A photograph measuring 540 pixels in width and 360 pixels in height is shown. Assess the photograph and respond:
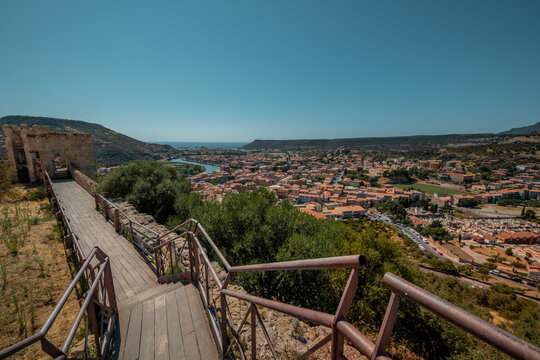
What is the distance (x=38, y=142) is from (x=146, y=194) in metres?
9.37

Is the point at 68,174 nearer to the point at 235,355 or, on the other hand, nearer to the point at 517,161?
the point at 235,355

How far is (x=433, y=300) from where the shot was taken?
85 cm

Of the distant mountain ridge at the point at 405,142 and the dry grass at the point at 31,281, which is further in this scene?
the distant mountain ridge at the point at 405,142

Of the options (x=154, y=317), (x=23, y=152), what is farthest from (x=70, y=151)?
(x=154, y=317)

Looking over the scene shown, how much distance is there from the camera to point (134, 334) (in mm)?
3045

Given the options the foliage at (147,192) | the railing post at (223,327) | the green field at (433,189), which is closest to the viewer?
the railing post at (223,327)

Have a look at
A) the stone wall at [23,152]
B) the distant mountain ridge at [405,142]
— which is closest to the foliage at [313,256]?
the stone wall at [23,152]

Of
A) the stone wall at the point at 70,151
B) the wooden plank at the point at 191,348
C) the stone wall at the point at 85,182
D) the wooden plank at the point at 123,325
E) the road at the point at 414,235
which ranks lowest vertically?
the road at the point at 414,235

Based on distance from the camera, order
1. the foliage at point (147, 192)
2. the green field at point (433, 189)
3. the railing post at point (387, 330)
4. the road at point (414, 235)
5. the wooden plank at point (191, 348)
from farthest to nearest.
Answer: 1. the green field at point (433, 189)
2. the road at point (414, 235)
3. the foliage at point (147, 192)
4. the wooden plank at point (191, 348)
5. the railing post at point (387, 330)

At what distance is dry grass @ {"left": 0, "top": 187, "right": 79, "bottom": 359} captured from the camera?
3.77 m

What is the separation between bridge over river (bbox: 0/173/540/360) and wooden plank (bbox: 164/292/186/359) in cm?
1

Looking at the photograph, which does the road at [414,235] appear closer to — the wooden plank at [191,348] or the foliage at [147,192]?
the foliage at [147,192]

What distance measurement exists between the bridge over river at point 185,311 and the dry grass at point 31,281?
0.51 m

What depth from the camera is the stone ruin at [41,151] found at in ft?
44.3
